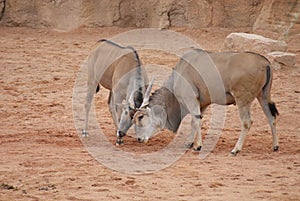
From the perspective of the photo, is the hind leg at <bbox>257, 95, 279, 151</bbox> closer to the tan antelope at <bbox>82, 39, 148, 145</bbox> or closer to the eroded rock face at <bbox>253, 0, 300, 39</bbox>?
the tan antelope at <bbox>82, 39, 148, 145</bbox>

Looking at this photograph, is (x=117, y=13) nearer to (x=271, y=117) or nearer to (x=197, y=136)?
(x=197, y=136)

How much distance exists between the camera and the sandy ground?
7.73 metres

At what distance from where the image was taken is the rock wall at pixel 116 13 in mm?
21344

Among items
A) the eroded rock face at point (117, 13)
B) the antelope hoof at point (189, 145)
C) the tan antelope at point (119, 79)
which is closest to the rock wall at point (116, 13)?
the eroded rock face at point (117, 13)

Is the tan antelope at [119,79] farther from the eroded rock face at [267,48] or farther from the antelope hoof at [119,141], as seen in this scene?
the eroded rock face at [267,48]

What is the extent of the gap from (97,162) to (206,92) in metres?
2.22

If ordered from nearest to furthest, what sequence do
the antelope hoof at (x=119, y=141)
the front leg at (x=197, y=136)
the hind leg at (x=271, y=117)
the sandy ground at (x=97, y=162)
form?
the sandy ground at (x=97, y=162)
the hind leg at (x=271, y=117)
the front leg at (x=197, y=136)
the antelope hoof at (x=119, y=141)

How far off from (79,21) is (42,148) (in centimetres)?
1200

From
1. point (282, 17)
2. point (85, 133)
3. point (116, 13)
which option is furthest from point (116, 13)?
point (85, 133)

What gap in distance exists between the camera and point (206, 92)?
10.3 meters

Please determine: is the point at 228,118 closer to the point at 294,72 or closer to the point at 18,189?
the point at 294,72

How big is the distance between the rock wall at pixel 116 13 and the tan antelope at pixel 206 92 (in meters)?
10.8

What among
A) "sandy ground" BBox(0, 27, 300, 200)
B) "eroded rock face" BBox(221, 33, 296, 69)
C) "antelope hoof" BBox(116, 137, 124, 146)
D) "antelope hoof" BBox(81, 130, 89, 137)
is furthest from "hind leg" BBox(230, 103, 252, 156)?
"eroded rock face" BBox(221, 33, 296, 69)

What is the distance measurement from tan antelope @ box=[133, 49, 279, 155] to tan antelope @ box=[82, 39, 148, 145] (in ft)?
0.69
